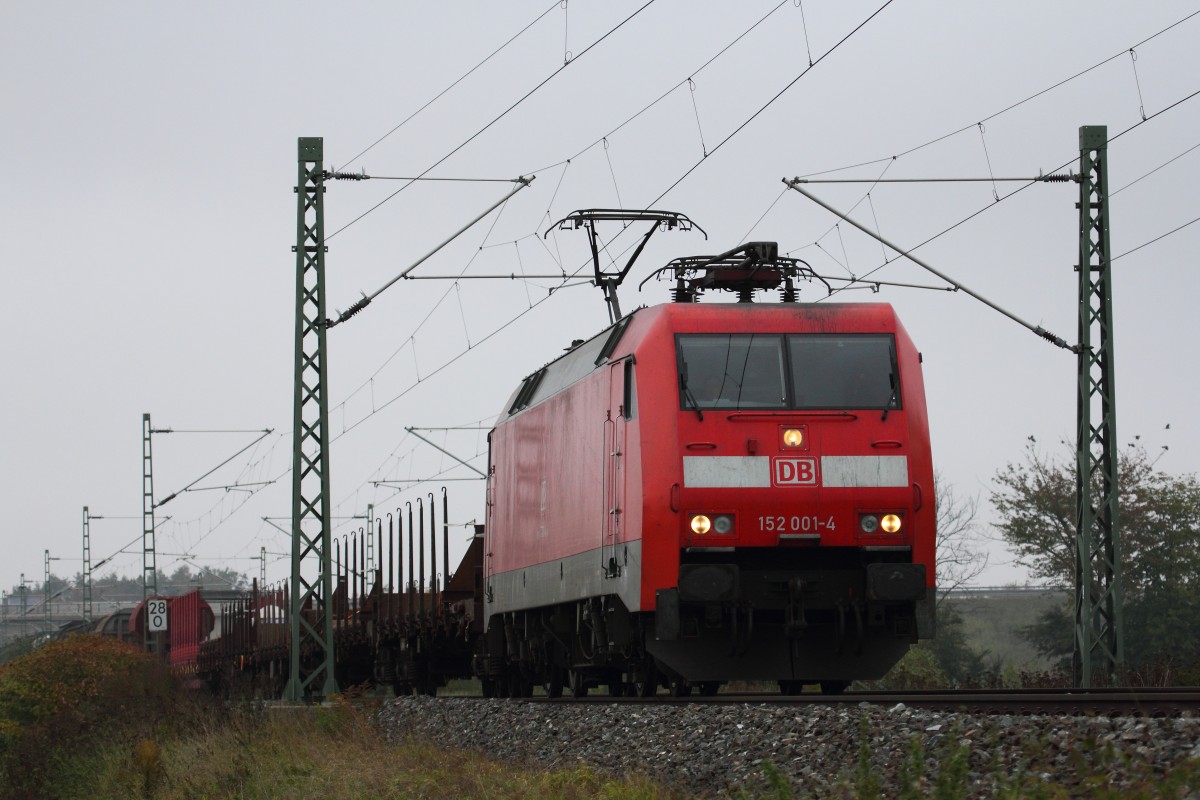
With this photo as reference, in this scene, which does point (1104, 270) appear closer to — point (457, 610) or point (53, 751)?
point (457, 610)

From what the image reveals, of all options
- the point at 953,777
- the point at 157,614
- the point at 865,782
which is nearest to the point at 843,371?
the point at 865,782

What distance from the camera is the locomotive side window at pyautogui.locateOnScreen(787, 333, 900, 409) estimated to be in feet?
45.5

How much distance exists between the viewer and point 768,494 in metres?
13.5

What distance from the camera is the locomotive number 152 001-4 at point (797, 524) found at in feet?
44.2

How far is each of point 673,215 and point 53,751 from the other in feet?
42.8

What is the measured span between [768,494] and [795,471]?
12.4 inches

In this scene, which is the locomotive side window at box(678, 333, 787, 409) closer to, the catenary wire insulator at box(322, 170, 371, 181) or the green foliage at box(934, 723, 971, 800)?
the green foliage at box(934, 723, 971, 800)

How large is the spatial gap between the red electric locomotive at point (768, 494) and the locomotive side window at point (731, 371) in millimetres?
14

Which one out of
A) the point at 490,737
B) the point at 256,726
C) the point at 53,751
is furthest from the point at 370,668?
the point at 490,737

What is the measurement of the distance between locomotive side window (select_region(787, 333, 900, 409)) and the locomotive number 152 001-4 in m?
0.98

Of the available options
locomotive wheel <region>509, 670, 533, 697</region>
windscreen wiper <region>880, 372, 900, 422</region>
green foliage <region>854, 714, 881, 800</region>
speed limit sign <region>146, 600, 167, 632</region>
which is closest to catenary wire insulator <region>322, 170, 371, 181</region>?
locomotive wheel <region>509, 670, 533, 697</region>

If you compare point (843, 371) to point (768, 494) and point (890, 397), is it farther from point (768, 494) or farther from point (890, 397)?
point (768, 494)

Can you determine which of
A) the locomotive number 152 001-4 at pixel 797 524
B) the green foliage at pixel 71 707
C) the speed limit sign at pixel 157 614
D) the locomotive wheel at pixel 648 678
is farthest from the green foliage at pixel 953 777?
the speed limit sign at pixel 157 614

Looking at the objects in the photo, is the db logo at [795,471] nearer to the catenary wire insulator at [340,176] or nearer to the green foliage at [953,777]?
the green foliage at [953,777]
